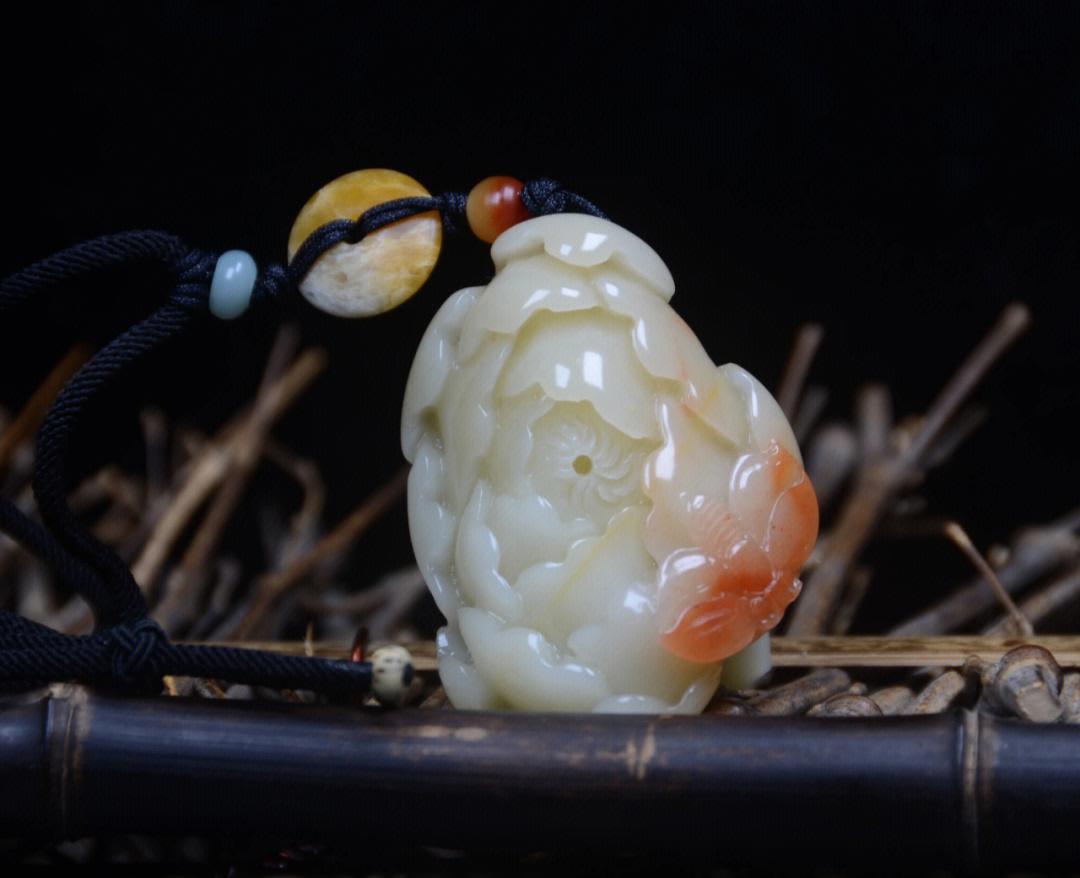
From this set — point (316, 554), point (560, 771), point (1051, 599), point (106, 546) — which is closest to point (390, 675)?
point (560, 771)

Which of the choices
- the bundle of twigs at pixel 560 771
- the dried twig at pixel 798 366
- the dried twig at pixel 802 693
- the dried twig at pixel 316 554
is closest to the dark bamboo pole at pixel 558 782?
the bundle of twigs at pixel 560 771

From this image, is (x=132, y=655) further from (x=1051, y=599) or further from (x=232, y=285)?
(x=1051, y=599)

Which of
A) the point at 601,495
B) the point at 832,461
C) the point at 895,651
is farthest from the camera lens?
the point at 832,461

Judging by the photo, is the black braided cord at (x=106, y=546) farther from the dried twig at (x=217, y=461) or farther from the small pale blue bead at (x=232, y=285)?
the dried twig at (x=217, y=461)

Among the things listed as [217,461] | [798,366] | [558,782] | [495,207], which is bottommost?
[558,782]

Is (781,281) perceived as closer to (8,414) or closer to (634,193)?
(634,193)

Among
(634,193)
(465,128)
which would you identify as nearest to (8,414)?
(465,128)

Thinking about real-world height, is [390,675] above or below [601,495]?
below
